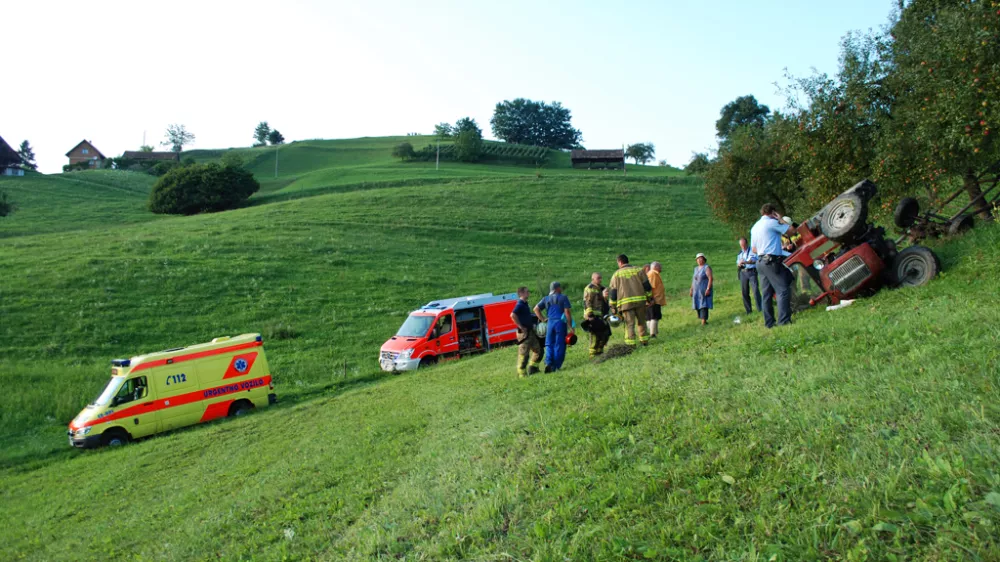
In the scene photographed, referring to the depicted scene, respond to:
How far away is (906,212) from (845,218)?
2.61 meters

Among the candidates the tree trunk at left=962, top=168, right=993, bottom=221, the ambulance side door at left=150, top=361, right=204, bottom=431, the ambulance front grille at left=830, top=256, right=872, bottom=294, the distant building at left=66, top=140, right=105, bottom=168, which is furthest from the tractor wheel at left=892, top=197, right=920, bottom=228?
the distant building at left=66, top=140, right=105, bottom=168

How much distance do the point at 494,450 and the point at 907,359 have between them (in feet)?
12.7

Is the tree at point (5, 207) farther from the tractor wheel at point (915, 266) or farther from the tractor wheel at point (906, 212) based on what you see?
the tractor wheel at point (915, 266)

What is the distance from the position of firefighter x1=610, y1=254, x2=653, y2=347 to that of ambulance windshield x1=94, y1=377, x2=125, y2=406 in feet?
40.3

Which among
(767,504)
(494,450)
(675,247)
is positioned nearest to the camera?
(767,504)

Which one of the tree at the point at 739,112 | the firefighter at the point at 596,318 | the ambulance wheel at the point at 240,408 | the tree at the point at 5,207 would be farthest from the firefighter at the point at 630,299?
the tree at the point at 739,112

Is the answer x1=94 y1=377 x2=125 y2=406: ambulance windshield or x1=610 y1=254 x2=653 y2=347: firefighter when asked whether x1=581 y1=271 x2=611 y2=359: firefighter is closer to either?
x1=610 y1=254 x2=653 y2=347: firefighter

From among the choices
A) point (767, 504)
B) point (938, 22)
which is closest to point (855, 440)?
point (767, 504)

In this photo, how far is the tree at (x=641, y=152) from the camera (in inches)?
4154

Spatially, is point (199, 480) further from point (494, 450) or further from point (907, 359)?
point (907, 359)

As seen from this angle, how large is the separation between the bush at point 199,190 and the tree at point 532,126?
243ft

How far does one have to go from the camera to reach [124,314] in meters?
25.0

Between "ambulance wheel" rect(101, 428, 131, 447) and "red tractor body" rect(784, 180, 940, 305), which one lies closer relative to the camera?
"red tractor body" rect(784, 180, 940, 305)

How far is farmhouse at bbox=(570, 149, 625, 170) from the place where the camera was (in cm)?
9138
